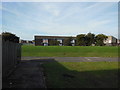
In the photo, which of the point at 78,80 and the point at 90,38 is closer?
the point at 78,80

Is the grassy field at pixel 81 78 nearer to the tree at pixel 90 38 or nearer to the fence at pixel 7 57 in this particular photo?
the fence at pixel 7 57

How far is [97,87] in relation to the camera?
4.90 metres

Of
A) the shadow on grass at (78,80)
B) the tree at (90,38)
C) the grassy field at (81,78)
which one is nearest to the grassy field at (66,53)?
the grassy field at (81,78)

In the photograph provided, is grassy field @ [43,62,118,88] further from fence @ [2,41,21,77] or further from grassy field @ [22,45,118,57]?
grassy field @ [22,45,118,57]

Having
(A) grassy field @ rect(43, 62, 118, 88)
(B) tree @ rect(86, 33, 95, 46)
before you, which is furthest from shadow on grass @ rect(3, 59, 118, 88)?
(B) tree @ rect(86, 33, 95, 46)

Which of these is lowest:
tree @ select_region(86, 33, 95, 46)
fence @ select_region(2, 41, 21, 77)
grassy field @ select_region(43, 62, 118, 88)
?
grassy field @ select_region(43, 62, 118, 88)

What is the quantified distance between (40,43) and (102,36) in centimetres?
4672

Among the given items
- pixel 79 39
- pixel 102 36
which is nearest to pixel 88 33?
pixel 79 39

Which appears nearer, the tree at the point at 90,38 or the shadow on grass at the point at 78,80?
the shadow on grass at the point at 78,80

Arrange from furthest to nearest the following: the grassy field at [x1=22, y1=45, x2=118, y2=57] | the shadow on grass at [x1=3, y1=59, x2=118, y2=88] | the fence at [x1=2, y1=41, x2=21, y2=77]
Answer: the grassy field at [x1=22, y1=45, x2=118, y2=57] → the fence at [x1=2, y1=41, x2=21, y2=77] → the shadow on grass at [x1=3, y1=59, x2=118, y2=88]

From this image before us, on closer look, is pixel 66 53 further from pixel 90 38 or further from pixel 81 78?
pixel 90 38

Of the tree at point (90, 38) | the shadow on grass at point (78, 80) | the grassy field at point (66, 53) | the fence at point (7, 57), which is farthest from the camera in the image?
the tree at point (90, 38)

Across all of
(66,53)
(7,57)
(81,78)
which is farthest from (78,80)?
(66,53)

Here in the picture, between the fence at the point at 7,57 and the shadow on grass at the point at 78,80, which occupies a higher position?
the fence at the point at 7,57
